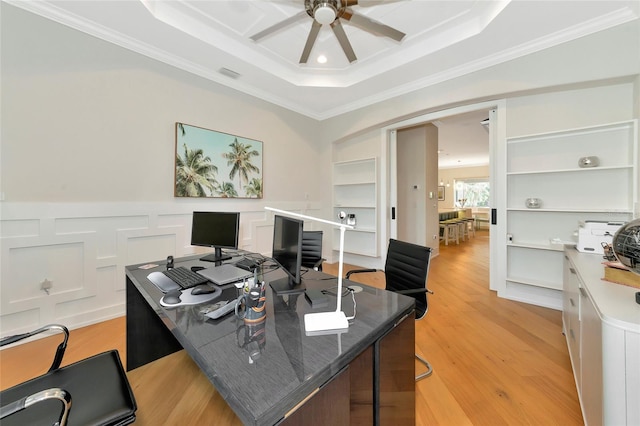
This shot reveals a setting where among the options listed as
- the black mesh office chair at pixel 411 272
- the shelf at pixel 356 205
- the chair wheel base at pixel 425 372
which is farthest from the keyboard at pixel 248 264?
the shelf at pixel 356 205

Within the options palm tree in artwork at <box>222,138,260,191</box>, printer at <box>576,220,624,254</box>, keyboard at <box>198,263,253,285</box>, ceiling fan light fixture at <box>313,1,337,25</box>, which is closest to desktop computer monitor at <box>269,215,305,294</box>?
keyboard at <box>198,263,253,285</box>

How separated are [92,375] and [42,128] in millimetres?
2429

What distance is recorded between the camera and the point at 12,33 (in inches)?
81.1

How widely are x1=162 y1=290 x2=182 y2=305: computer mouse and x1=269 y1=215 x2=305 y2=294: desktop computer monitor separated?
0.48 metres

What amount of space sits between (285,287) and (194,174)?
245 cm

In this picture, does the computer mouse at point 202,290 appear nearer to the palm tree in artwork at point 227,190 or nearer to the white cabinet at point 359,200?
the palm tree in artwork at point 227,190

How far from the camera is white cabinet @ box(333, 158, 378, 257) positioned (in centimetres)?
438

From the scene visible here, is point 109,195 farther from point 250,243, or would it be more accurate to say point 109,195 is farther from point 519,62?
point 519,62

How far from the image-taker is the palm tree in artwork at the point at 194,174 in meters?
2.98

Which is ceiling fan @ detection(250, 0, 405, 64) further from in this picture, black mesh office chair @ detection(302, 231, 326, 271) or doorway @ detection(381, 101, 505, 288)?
black mesh office chair @ detection(302, 231, 326, 271)

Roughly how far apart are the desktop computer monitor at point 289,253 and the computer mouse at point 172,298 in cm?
48

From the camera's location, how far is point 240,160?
140 inches

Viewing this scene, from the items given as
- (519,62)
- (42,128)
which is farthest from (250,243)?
(519,62)

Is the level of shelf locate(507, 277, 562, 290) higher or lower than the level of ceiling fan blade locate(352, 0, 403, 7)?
lower
